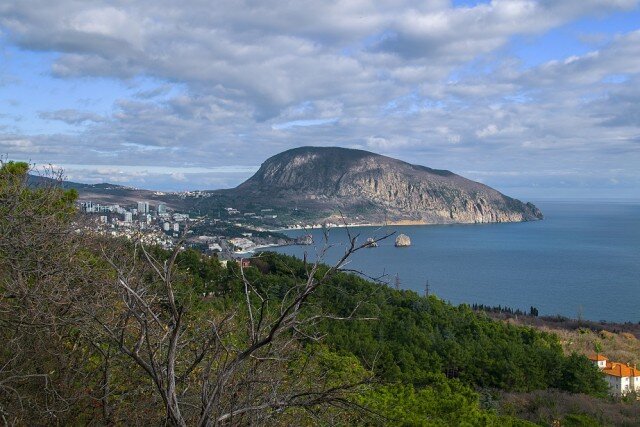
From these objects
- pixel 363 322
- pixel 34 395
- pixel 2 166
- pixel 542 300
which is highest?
pixel 2 166

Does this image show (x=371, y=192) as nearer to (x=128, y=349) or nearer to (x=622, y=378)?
(x=622, y=378)

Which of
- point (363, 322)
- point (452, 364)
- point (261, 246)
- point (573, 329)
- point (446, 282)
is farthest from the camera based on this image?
point (261, 246)

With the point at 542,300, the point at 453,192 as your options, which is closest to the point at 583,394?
the point at 542,300

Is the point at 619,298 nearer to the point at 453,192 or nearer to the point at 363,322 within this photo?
the point at 363,322

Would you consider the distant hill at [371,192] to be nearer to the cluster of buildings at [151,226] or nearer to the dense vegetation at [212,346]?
the dense vegetation at [212,346]

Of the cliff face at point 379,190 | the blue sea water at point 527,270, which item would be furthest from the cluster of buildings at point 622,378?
the cliff face at point 379,190

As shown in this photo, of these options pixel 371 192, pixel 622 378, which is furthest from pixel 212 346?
pixel 371 192

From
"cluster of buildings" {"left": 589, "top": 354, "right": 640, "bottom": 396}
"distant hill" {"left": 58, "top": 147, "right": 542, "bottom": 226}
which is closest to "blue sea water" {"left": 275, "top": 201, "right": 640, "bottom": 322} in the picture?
"cluster of buildings" {"left": 589, "top": 354, "right": 640, "bottom": 396}

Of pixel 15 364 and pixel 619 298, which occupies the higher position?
pixel 15 364
